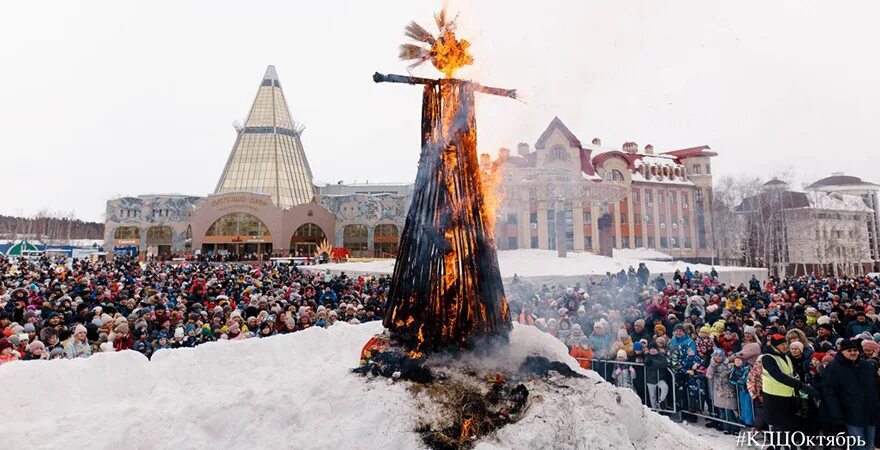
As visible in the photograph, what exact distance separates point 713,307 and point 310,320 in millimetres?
8968

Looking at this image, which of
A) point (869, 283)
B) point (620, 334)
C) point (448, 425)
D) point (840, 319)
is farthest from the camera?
point (869, 283)

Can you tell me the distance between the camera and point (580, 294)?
13.2 meters

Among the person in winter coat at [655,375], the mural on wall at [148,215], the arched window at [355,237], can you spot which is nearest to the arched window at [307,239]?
the arched window at [355,237]

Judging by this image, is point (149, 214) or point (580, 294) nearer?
point (580, 294)

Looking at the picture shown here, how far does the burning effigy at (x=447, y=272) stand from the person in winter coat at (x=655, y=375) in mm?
3162

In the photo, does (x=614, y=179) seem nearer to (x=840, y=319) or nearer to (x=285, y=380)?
(x=840, y=319)

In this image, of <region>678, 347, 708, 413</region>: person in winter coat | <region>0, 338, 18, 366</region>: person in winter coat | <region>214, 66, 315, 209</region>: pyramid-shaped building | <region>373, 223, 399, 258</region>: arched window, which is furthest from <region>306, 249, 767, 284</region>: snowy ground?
<region>214, 66, 315, 209</region>: pyramid-shaped building

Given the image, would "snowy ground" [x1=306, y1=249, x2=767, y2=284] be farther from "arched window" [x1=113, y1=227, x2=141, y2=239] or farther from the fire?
"arched window" [x1=113, y1=227, x2=141, y2=239]

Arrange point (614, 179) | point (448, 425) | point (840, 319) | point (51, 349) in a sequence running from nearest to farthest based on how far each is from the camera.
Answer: point (448, 425) → point (51, 349) → point (840, 319) → point (614, 179)

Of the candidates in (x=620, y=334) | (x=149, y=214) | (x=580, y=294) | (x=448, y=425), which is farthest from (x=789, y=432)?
(x=149, y=214)

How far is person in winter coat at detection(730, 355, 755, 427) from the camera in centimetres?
654

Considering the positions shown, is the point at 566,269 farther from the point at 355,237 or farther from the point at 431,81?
the point at 355,237

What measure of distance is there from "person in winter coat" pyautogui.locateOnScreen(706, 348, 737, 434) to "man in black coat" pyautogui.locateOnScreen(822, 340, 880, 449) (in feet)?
4.73

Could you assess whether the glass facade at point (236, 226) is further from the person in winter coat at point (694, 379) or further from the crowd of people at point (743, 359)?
the person in winter coat at point (694, 379)
